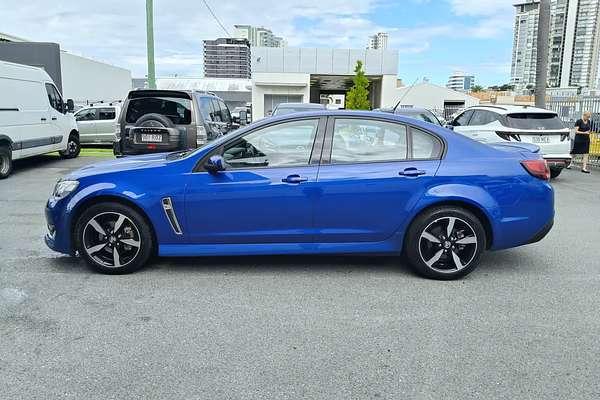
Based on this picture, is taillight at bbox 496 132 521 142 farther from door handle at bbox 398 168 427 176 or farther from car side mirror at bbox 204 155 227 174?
car side mirror at bbox 204 155 227 174

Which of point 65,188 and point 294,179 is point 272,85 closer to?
point 65,188

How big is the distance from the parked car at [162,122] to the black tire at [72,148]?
598 cm

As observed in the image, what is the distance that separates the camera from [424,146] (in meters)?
4.70

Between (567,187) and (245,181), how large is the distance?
843 centimetres

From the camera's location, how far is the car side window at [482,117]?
11.0 meters

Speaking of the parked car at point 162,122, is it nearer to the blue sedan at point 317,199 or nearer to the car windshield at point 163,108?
the car windshield at point 163,108

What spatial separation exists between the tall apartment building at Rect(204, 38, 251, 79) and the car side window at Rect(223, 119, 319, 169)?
2314cm

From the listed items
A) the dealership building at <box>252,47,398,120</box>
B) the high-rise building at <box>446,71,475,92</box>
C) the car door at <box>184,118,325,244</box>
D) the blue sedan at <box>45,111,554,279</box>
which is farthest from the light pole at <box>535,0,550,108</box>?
the high-rise building at <box>446,71,475,92</box>

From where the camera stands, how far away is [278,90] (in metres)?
36.3

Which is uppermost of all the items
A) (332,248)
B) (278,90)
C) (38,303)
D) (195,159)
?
(278,90)

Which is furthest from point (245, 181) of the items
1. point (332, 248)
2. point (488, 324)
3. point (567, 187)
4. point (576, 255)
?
point (567, 187)

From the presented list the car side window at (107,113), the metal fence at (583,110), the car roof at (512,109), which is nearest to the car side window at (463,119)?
the car roof at (512,109)

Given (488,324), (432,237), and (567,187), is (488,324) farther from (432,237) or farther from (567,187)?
(567,187)

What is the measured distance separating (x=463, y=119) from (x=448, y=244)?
338 inches
